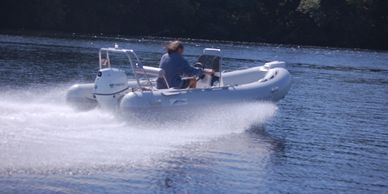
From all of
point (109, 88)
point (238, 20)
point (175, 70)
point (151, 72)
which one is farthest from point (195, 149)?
point (238, 20)

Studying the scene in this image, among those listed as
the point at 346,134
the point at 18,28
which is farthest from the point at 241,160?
the point at 18,28

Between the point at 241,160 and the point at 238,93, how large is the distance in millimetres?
3086

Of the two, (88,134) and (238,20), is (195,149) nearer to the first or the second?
(88,134)

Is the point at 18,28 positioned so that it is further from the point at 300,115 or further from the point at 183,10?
the point at 300,115

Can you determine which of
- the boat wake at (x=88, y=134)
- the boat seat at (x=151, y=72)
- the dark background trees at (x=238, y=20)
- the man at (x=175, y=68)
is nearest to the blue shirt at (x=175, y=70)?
the man at (x=175, y=68)

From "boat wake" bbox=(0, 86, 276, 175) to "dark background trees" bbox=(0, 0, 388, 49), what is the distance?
47146 mm

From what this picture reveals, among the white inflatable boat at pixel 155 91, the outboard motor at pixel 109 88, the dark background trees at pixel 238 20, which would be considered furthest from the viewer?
the dark background trees at pixel 238 20

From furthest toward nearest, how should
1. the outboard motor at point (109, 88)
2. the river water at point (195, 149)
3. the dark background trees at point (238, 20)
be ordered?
the dark background trees at point (238, 20) < the outboard motor at point (109, 88) < the river water at point (195, 149)

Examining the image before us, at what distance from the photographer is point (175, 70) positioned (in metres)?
14.1

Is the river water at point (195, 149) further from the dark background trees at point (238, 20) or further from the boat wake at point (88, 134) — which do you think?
the dark background trees at point (238, 20)

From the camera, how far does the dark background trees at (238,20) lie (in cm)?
6400

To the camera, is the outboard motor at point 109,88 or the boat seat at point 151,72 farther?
the boat seat at point 151,72

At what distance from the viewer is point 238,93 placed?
14812mm

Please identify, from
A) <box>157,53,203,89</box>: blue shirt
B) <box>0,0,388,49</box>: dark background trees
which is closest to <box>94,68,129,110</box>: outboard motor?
<box>157,53,203,89</box>: blue shirt
